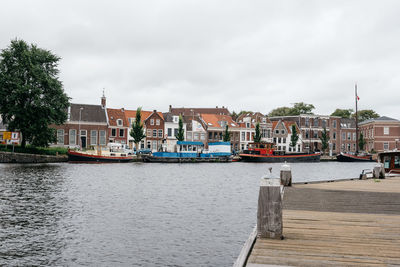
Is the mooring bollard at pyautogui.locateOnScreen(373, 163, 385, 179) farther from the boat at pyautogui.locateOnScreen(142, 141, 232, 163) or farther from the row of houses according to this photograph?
the row of houses

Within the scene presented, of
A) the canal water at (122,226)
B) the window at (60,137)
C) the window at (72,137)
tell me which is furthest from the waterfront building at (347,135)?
the canal water at (122,226)

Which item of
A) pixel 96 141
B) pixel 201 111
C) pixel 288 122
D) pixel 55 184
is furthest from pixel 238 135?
pixel 55 184

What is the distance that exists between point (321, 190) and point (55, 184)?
68.2 ft

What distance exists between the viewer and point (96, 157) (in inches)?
2470

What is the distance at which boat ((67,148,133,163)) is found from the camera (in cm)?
6025

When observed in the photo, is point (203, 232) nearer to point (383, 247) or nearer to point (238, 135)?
point (383, 247)

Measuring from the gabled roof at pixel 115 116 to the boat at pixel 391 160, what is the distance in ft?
199

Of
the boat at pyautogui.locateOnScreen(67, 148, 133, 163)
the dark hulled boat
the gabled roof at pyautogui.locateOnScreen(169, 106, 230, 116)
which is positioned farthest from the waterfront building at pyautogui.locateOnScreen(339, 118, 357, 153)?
the dark hulled boat

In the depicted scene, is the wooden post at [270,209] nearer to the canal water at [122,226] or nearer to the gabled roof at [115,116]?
the canal water at [122,226]

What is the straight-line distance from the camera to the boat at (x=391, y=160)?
1224 inches

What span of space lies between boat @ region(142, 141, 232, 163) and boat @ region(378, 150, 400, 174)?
4195 centimetres

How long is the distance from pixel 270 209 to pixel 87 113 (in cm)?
7685

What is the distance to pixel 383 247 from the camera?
779 cm

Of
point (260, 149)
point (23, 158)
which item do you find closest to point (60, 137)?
point (23, 158)
